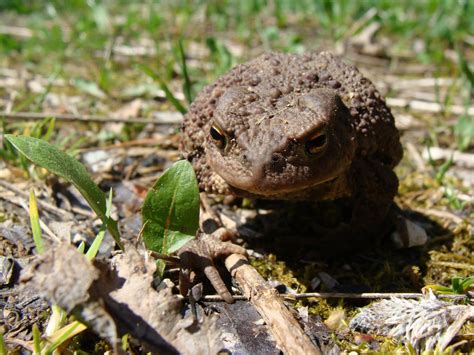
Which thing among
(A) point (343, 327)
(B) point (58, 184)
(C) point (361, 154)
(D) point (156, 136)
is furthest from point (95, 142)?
(A) point (343, 327)

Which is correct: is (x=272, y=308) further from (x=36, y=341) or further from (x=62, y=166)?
(x=62, y=166)

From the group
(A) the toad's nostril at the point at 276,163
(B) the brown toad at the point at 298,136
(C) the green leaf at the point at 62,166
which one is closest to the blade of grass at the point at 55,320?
(C) the green leaf at the point at 62,166

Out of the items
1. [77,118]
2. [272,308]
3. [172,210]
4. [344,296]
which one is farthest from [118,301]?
[77,118]

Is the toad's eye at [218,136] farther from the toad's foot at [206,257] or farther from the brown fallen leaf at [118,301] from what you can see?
the brown fallen leaf at [118,301]

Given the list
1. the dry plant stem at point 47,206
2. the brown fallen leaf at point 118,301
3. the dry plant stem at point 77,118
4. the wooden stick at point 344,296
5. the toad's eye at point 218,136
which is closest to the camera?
the brown fallen leaf at point 118,301

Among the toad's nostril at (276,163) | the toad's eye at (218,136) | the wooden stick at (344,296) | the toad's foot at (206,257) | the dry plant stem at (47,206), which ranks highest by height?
the toad's eye at (218,136)

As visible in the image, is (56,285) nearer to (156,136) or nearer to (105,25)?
(156,136)

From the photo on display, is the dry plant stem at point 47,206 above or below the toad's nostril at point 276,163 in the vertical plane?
below

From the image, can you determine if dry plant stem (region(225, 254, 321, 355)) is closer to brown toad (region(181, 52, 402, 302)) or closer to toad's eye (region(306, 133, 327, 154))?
brown toad (region(181, 52, 402, 302))

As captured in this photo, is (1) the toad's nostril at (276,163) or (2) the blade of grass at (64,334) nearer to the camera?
(2) the blade of grass at (64,334)
